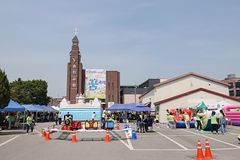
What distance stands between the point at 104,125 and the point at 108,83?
89.4m

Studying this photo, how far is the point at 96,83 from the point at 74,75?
26.9 ft

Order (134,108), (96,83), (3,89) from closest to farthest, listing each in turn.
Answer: (3,89)
(134,108)
(96,83)

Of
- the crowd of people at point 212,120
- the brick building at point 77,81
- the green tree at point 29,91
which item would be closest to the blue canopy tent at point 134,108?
the crowd of people at point 212,120

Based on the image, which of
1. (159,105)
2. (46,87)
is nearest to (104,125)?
(159,105)

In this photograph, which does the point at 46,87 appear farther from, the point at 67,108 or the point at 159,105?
the point at 159,105

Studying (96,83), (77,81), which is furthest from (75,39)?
(96,83)

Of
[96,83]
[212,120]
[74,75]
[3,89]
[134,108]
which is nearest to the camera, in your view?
[212,120]

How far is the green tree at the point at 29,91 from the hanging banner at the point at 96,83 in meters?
30.3

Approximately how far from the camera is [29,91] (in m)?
73.8

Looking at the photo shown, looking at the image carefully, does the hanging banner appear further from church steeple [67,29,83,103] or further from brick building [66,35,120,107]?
church steeple [67,29,83,103]

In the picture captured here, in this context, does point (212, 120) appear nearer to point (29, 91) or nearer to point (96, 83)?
point (29, 91)

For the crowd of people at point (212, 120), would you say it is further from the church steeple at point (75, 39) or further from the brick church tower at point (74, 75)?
the church steeple at point (75, 39)

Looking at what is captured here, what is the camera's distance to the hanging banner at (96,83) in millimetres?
107438

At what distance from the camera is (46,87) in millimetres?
77562
